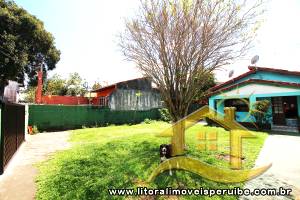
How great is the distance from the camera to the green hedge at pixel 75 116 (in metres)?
17.1

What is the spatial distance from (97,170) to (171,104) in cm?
301

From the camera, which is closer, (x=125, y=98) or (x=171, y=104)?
(x=171, y=104)

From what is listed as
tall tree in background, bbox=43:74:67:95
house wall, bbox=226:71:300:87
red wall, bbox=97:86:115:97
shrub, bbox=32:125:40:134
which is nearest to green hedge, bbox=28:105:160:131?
shrub, bbox=32:125:40:134

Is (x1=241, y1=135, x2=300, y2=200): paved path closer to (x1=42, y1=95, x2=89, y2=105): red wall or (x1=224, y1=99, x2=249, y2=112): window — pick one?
(x1=224, y1=99, x2=249, y2=112): window

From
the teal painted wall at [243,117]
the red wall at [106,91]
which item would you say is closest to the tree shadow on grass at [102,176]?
the teal painted wall at [243,117]

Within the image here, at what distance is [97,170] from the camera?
20.4 ft

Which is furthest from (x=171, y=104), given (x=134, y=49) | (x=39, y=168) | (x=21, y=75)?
(x=21, y=75)

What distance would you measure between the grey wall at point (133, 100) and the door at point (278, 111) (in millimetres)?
13167

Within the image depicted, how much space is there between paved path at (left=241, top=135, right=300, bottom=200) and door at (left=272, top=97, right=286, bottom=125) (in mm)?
A: 6828

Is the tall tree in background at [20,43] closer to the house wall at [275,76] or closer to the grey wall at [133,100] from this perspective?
the grey wall at [133,100]

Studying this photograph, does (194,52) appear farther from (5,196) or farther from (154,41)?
(5,196)

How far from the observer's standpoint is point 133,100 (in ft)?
82.4

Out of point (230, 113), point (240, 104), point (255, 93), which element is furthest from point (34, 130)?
point (255, 93)

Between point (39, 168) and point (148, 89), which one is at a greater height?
point (148, 89)
